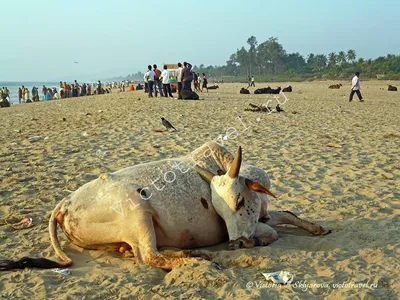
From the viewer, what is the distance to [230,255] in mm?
3936

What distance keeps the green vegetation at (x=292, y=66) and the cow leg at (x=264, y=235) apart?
66498 millimetres

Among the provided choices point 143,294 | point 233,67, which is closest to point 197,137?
point 143,294

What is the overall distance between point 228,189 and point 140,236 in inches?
36.5

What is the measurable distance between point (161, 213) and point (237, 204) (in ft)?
2.37

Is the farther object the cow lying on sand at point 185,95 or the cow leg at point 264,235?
the cow lying on sand at point 185,95

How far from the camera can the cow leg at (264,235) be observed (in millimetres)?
4352

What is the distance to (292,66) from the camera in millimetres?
127000

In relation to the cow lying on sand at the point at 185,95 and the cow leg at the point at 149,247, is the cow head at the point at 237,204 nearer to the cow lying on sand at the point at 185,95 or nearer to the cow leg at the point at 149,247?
the cow leg at the point at 149,247

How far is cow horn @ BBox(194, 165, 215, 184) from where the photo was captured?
435 cm

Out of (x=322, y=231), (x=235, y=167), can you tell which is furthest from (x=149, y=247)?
(x=322, y=231)

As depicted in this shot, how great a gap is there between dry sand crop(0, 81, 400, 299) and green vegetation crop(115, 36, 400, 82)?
195ft

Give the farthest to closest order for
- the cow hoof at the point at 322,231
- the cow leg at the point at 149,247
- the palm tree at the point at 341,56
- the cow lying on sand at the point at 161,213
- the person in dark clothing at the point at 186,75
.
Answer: the palm tree at the point at 341,56 < the person in dark clothing at the point at 186,75 < the cow hoof at the point at 322,231 < the cow lying on sand at the point at 161,213 < the cow leg at the point at 149,247

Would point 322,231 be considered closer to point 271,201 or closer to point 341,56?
point 271,201

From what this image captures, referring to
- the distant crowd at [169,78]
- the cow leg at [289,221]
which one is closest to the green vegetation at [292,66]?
the distant crowd at [169,78]
